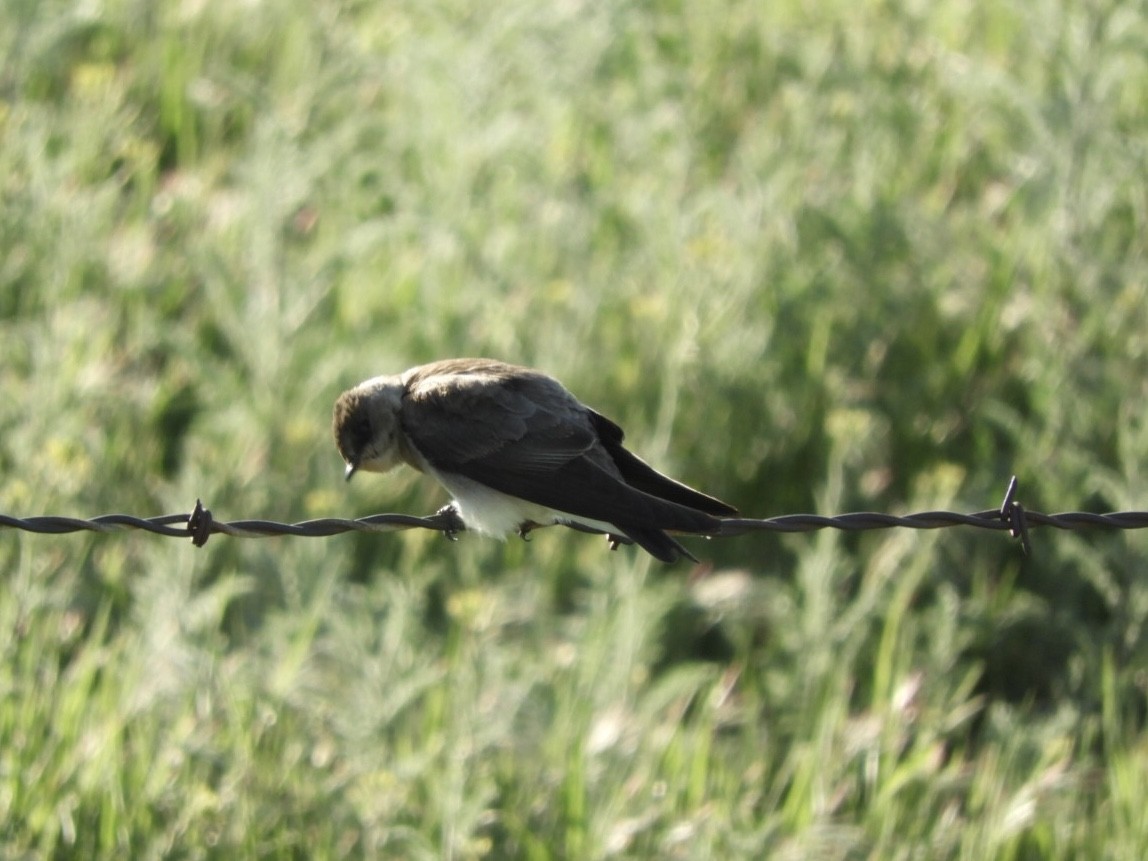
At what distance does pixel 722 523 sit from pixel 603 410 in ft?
10.1

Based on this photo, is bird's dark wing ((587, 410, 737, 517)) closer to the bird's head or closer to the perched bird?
the perched bird

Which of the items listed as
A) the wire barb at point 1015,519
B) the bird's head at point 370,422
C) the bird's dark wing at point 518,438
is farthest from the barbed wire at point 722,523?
the bird's head at point 370,422

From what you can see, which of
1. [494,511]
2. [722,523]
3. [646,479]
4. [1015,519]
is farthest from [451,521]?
[1015,519]

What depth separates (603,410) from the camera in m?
6.86

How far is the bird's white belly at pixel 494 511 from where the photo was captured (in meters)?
4.70

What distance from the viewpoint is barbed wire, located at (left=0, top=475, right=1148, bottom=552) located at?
357 cm

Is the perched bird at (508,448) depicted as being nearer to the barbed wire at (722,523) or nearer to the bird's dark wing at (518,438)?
the bird's dark wing at (518,438)

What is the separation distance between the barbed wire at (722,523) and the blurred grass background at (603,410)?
120 centimetres

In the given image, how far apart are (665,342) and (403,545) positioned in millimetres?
1429

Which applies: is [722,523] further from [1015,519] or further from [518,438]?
[518,438]

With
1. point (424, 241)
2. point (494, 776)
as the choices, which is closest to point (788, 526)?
point (494, 776)

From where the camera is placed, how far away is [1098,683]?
19.1 feet

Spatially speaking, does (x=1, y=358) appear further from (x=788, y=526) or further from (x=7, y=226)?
(x=788, y=526)

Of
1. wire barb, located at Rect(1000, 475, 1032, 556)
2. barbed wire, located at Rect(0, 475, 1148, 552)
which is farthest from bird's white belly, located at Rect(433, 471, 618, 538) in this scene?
wire barb, located at Rect(1000, 475, 1032, 556)
